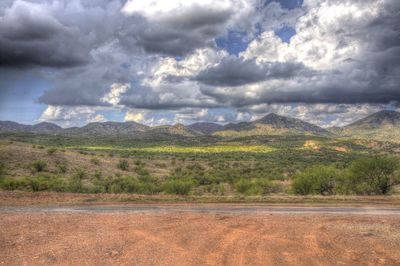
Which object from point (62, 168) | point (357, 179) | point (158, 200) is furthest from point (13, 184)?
point (357, 179)

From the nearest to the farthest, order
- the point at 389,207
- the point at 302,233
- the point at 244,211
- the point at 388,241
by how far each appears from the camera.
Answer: the point at 388,241
the point at 302,233
the point at 244,211
the point at 389,207

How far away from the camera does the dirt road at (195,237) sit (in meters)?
12.2

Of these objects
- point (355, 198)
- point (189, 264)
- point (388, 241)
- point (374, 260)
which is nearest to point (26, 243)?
point (189, 264)

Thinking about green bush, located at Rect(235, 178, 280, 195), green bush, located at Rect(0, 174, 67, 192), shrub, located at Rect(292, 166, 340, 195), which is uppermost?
green bush, located at Rect(0, 174, 67, 192)

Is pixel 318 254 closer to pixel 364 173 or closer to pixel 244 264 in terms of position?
pixel 244 264

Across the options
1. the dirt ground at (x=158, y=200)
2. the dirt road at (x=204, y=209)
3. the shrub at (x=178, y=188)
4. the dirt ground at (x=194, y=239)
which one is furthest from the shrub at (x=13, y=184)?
the dirt ground at (x=194, y=239)

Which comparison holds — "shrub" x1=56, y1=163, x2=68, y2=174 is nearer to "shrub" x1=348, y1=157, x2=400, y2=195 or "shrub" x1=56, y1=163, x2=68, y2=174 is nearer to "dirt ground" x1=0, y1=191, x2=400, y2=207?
"dirt ground" x1=0, y1=191, x2=400, y2=207

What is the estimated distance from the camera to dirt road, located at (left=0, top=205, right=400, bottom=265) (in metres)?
12.2

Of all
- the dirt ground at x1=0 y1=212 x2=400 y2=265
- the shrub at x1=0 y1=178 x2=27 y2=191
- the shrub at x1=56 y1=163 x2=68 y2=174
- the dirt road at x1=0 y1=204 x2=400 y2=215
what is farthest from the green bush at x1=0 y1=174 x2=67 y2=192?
the shrub at x1=56 y1=163 x2=68 y2=174

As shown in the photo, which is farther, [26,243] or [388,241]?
[388,241]

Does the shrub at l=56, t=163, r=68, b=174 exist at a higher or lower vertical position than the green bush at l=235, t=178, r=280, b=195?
higher

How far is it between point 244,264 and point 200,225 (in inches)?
238

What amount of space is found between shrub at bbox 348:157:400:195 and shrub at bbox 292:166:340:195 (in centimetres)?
200

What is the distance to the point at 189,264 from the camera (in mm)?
11648
